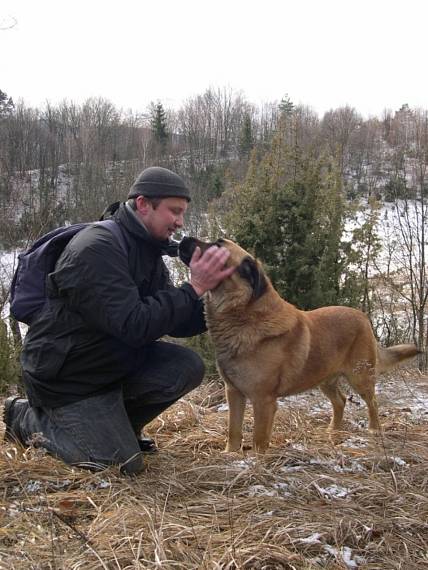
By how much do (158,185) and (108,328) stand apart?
0.94 m

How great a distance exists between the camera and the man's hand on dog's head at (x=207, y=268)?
3424 mm

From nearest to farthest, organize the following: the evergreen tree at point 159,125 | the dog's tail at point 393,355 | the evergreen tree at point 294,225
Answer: the dog's tail at point 393,355 → the evergreen tree at point 294,225 → the evergreen tree at point 159,125

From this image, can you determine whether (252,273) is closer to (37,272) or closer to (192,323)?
(192,323)

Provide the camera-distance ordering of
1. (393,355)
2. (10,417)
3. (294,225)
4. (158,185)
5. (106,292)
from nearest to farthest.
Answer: (106,292)
(158,185)
(10,417)
(393,355)
(294,225)

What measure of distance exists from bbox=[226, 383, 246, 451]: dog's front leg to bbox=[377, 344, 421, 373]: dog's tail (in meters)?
1.51

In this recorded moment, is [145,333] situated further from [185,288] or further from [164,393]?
[164,393]

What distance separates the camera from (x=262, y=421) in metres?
3.67

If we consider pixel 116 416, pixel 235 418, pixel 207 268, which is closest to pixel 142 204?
pixel 207 268

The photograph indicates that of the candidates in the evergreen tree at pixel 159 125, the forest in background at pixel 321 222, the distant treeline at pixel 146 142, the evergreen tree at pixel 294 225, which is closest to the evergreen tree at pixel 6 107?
the distant treeline at pixel 146 142

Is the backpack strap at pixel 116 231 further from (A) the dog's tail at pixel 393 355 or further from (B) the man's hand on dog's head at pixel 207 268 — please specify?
(A) the dog's tail at pixel 393 355

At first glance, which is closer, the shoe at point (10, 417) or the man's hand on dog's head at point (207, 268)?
the man's hand on dog's head at point (207, 268)

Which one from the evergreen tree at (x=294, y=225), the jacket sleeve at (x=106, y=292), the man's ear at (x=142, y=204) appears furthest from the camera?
the evergreen tree at (x=294, y=225)

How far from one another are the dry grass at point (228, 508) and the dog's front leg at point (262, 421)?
0.11 m

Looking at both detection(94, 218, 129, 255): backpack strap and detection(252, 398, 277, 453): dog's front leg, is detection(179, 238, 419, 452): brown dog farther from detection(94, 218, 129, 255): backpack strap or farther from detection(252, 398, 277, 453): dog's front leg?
detection(94, 218, 129, 255): backpack strap
